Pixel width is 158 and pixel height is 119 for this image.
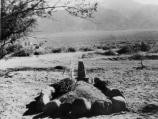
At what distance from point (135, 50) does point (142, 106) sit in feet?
76.0

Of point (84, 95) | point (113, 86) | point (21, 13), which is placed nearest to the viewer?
point (21, 13)

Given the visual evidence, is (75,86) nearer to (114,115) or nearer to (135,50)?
(114,115)

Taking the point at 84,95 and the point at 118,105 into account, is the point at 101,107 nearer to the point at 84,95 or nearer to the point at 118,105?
the point at 118,105

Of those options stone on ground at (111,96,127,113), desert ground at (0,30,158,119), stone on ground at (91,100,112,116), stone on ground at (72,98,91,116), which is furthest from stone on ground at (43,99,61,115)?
stone on ground at (111,96,127,113)

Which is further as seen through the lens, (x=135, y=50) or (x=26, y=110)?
(x=135, y=50)

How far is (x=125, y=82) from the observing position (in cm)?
1550

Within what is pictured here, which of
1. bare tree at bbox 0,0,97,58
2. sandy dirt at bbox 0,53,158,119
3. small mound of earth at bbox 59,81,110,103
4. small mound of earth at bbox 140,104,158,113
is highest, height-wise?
bare tree at bbox 0,0,97,58

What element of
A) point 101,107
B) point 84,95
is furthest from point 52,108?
point 101,107

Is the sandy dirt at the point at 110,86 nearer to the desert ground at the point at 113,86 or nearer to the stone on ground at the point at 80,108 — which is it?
the desert ground at the point at 113,86

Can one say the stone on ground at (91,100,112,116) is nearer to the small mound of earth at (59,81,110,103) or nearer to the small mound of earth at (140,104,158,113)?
the small mound of earth at (59,81,110,103)

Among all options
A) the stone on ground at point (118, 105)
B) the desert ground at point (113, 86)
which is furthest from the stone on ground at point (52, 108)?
the stone on ground at point (118, 105)

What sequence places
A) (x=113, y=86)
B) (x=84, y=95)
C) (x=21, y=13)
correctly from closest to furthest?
(x=21, y=13) → (x=84, y=95) → (x=113, y=86)

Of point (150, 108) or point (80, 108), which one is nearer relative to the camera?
point (80, 108)

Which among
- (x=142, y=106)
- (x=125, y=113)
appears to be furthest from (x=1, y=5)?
(x=142, y=106)
